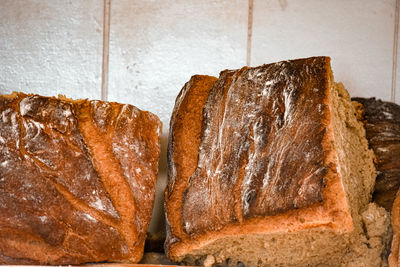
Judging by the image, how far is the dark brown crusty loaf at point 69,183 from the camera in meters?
1.20

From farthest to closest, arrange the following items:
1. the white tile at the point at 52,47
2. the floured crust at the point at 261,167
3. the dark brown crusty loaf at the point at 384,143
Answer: the white tile at the point at 52,47 → the dark brown crusty loaf at the point at 384,143 → the floured crust at the point at 261,167

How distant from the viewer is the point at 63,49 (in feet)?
5.97

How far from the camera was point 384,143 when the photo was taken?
148cm

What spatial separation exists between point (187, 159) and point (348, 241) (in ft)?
1.87

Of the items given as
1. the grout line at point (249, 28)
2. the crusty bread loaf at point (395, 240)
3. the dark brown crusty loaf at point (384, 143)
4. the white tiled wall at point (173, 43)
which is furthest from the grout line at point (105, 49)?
the crusty bread loaf at point (395, 240)

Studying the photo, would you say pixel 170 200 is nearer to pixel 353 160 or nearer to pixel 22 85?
pixel 353 160

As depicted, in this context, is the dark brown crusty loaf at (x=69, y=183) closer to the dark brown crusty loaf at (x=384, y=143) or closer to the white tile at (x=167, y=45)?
the white tile at (x=167, y=45)

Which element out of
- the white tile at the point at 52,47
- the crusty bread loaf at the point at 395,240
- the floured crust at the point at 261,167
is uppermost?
the white tile at the point at 52,47

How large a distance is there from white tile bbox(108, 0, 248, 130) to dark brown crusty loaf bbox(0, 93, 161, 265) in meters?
0.52

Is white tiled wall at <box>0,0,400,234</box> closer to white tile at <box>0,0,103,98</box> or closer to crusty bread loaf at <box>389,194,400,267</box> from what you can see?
white tile at <box>0,0,103,98</box>

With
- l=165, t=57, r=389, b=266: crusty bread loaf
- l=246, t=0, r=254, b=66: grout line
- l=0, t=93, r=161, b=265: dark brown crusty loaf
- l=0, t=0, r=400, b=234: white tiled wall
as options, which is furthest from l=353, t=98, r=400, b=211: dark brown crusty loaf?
l=0, t=93, r=161, b=265: dark brown crusty loaf

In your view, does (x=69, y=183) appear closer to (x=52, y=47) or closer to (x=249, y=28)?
(x=52, y=47)

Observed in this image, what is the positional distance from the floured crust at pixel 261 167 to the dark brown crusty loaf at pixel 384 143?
354 millimetres

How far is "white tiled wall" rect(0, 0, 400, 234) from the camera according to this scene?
1.80 meters
